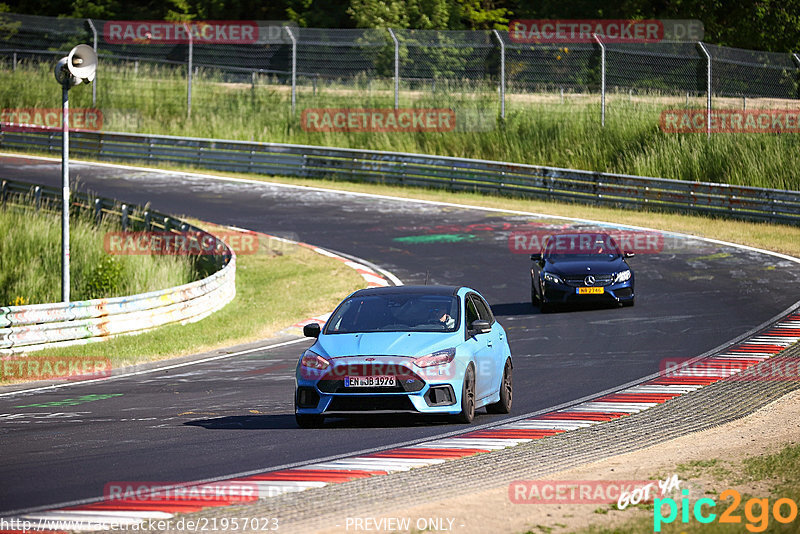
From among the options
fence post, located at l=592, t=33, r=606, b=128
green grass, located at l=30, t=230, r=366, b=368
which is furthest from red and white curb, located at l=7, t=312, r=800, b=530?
fence post, located at l=592, t=33, r=606, b=128

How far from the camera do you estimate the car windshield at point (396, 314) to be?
1178 centimetres

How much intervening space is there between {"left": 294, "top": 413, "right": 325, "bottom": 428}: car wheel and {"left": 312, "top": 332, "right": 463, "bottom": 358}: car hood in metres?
0.60

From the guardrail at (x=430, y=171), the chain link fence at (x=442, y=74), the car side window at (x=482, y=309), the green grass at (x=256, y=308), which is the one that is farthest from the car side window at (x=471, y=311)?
the chain link fence at (x=442, y=74)

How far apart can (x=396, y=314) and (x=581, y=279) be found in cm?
934

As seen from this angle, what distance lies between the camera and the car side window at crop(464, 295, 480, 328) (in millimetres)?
12141

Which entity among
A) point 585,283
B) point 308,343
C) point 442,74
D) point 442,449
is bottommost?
point 308,343

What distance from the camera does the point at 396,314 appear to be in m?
12.0

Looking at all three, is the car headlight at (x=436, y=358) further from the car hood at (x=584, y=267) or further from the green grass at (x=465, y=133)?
the green grass at (x=465, y=133)

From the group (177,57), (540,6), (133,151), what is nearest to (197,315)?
(133,151)

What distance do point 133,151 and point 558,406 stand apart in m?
33.1

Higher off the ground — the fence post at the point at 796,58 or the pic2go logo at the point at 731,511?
the fence post at the point at 796,58

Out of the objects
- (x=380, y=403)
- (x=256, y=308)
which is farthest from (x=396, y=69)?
(x=380, y=403)

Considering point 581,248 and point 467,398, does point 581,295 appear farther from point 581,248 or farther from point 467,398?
point 467,398

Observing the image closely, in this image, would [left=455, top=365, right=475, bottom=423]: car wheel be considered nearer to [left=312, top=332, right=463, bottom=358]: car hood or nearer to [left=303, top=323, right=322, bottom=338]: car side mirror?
[left=312, top=332, right=463, bottom=358]: car hood
